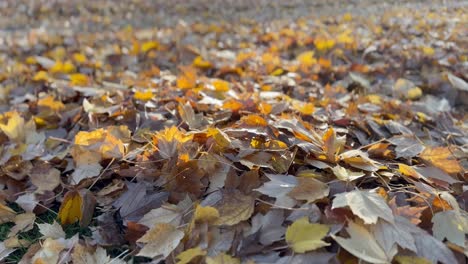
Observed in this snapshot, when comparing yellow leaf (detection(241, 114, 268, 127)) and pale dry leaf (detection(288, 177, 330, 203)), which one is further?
yellow leaf (detection(241, 114, 268, 127))

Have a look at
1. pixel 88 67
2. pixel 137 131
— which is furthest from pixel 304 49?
pixel 137 131

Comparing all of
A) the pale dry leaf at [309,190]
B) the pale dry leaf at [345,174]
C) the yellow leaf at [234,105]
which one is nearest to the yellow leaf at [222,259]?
the pale dry leaf at [309,190]

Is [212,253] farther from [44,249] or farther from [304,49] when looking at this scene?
[304,49]

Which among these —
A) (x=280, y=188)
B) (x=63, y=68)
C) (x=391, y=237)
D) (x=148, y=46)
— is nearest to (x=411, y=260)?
Answer: (x=391, y=237)

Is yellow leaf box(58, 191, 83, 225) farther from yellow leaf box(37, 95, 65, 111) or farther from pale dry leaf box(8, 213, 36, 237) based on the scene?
yellow leaf box(37, 95, 65, 111)

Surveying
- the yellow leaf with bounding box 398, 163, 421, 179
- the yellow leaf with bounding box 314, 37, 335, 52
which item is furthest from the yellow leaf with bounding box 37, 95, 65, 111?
the yellow leaf with bounding box 314, 37, 335, 52

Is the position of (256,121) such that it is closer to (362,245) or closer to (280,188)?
(280,188)

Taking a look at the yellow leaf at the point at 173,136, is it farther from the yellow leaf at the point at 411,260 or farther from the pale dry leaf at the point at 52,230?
the yellow leaf at the point at 411,260
